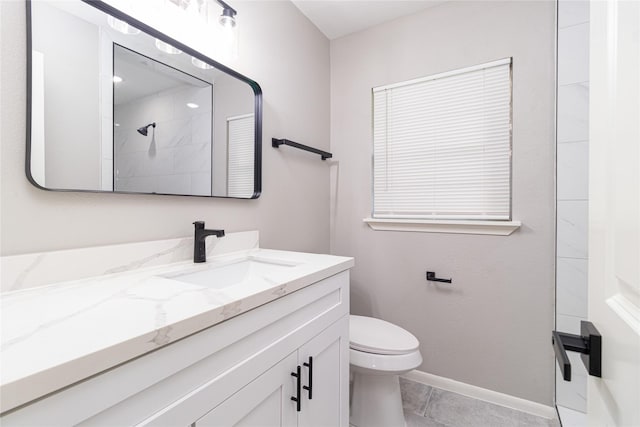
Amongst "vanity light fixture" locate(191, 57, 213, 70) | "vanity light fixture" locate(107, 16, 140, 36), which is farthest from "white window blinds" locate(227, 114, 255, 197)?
"vanity light fixture" locate(107, 16, 140, 36)

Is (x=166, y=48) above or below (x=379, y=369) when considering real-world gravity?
above

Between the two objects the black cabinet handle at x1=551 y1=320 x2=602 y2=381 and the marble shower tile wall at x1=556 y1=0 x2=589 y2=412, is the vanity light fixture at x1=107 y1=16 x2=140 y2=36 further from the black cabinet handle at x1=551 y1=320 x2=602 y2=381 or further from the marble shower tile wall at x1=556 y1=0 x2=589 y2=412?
the marble shower tile wall at x1=556 y1=0 x2=589 y2=412

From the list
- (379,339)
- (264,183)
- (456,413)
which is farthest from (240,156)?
(456,413)

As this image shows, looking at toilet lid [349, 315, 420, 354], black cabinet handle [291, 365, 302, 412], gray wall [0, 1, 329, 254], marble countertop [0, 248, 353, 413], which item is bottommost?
toilet lid [349, 315, 420, 354]

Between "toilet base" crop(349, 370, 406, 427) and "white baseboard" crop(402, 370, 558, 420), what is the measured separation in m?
0.44

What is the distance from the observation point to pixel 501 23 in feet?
5.50

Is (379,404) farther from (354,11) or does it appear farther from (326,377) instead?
(354,11)

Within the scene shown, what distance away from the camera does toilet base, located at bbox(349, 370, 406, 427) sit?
4.82ft

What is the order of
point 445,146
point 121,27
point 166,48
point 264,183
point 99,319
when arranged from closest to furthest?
point 99,319 < point 121,27 < point 166,48 < point 264,183 < point 445,146

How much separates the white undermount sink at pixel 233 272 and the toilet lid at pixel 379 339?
0.58m

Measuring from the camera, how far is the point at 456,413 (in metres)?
1.63

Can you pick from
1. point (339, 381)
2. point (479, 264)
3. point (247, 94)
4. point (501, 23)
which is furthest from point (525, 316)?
point (247, 94)

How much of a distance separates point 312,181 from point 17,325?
162cm

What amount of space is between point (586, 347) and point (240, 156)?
4.56 feet
